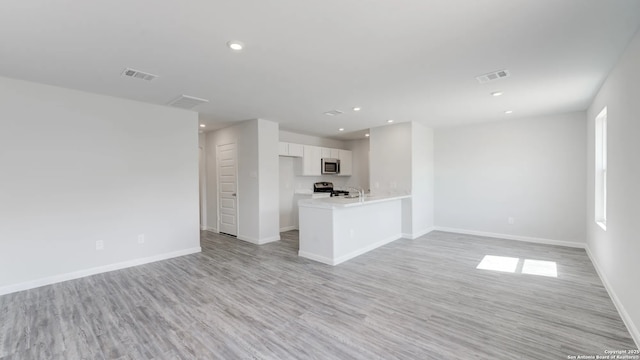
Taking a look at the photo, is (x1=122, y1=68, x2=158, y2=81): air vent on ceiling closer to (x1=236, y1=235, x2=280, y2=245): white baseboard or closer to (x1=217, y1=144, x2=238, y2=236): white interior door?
(x1=217, y1=144, x2=238, y2=236): white interior door

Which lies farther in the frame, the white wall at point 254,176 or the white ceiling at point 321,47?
the white wall at point 254,176

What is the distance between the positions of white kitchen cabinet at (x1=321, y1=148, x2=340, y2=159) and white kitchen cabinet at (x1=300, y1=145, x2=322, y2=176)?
0.16 meters

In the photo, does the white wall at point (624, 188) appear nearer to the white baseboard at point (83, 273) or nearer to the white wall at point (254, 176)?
the white wall at point (254, 176)

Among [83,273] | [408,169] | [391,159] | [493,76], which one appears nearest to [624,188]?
[493,76]

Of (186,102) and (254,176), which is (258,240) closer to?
(254,176)

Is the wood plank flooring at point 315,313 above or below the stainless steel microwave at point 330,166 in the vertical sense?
below

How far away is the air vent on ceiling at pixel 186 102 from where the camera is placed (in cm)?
391

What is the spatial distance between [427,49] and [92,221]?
15.2 feet

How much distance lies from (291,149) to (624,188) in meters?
5.40

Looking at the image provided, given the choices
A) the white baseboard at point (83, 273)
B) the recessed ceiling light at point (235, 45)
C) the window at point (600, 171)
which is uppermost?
the recessed ceiling light at point (235, 45)

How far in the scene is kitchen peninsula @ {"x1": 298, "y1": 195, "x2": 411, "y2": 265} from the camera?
4.18 m

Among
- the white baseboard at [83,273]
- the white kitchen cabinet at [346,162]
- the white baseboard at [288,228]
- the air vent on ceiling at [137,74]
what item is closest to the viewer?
the air vent on ceiling at [137,74]

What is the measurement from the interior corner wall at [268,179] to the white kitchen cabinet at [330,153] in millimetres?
1906

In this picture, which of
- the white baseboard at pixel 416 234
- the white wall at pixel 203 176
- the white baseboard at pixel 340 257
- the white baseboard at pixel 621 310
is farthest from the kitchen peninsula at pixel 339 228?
the white wall at pixel 203 176
